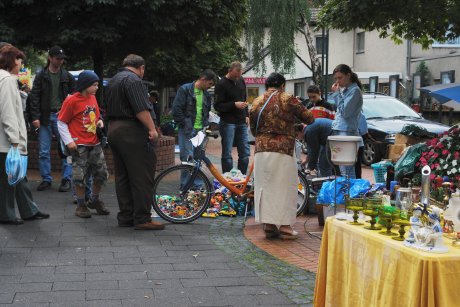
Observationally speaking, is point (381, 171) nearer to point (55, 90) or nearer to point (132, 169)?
point (132, 169)

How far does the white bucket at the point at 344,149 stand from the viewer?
21.5 feet

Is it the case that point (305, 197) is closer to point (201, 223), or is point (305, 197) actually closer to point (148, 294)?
point (201, 223)

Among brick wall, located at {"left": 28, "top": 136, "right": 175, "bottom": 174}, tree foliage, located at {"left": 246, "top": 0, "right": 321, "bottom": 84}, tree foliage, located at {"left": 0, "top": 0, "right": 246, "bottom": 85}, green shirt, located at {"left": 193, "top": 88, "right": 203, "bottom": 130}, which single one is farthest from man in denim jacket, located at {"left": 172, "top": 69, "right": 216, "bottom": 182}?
tree foliage, located at {"left": 246, "top": 0, "right": 321, "bottom": 84}

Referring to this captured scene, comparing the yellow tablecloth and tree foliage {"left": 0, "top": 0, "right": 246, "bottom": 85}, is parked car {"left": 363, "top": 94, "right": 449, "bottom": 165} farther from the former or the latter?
the yellow tablecloth

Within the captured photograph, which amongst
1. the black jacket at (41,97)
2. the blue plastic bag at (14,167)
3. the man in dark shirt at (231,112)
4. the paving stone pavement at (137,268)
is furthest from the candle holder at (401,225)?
the black jacket at (41,97)

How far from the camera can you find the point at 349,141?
21.4 ft

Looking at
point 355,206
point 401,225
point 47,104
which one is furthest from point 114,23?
point 401,225

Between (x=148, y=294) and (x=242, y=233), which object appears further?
(x=242, y=233)

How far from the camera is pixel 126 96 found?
7.60 metres

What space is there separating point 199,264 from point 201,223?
87.0 inches

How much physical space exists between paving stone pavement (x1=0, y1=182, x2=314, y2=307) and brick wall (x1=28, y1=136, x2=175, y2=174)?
478 centimetres

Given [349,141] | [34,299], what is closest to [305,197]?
[349,141]

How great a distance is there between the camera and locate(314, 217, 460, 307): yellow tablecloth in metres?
3.26

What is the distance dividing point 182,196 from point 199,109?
2.39m
